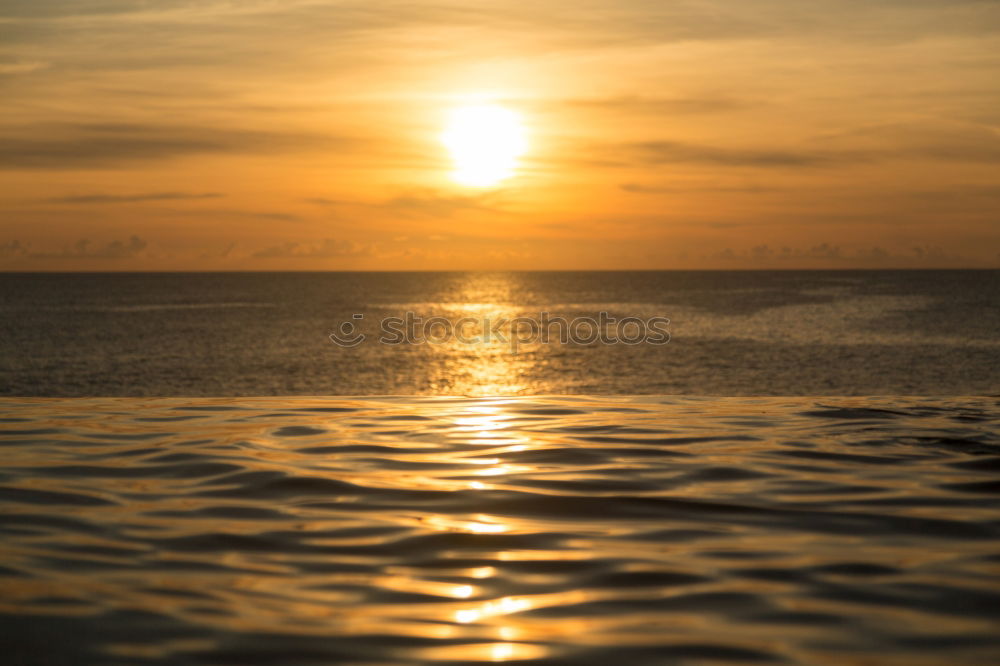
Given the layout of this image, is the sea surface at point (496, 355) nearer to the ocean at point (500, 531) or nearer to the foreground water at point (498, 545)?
the ocean at point (500, 531)

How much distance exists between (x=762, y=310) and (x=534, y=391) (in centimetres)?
7700

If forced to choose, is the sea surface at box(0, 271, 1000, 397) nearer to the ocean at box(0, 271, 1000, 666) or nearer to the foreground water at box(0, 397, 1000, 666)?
the ocean at box(0, 271, 1000, 666)

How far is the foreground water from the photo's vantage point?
16.4ft

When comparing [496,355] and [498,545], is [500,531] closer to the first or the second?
[498,545]
